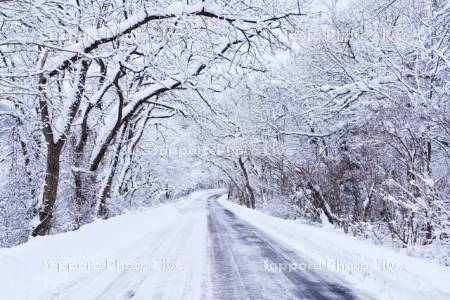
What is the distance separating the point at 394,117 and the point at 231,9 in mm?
5675

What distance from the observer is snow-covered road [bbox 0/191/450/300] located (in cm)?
604

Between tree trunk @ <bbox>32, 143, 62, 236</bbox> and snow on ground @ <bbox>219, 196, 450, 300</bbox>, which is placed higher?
tree trunk @ <bbox>32, 143, 62, 236</bbox>

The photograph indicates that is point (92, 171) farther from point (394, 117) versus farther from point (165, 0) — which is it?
point (394, 117)

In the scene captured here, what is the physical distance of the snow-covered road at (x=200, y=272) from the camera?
19.8 feet

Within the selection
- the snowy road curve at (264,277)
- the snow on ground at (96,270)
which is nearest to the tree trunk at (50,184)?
the snow on ground at (96,270)

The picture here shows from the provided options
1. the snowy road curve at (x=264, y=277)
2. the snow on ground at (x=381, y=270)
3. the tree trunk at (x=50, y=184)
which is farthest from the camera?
the tree trunk at (x=50, y=184)

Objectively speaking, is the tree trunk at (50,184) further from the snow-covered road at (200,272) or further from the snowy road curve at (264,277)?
the snowy road curve at (264,277)

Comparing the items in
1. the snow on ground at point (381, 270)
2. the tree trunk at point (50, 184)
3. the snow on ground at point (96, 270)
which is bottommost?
the snow on ground at point (96, 270)

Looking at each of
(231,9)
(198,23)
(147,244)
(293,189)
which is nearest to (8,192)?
(147,244)

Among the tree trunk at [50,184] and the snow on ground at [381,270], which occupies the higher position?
the tree trunk at [50,184]

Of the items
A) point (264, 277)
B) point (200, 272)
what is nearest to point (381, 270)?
point (264, 277)

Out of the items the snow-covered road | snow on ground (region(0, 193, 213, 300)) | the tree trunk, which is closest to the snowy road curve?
the snow-covered road

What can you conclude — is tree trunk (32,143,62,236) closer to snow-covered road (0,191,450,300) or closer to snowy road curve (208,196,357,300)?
snow-covered road (0,191,450,300)

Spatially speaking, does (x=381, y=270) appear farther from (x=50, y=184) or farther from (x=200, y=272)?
(x=50, y=184)
